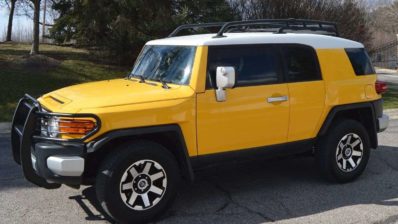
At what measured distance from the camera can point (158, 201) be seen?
4.86 metres

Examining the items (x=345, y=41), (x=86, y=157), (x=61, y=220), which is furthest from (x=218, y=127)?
(x=345, y=41)

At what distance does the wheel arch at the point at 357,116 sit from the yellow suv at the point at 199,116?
0.01 metres

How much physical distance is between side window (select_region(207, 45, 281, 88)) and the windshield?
237 mm

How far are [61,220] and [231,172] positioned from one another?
7.94 feet

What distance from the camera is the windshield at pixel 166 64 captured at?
523 cm

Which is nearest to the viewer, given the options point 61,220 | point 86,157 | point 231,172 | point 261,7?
point 86,157

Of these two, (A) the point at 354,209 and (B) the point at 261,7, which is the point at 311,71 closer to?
(A) the point at 354,209

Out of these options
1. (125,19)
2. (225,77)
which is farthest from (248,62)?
(125,19)

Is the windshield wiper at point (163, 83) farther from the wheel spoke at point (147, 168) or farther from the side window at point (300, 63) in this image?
the side window at point (300, 63)

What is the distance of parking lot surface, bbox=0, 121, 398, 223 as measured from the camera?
16.4 feet

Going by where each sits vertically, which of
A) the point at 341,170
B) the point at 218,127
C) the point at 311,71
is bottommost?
the point at 341,170

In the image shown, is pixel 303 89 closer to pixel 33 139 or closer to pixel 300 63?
pixel 300 63

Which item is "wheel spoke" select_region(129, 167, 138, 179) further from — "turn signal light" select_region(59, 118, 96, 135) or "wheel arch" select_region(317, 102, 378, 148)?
"wheel arch" select_region(317, 102, 378, 148)

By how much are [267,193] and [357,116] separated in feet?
5.40
